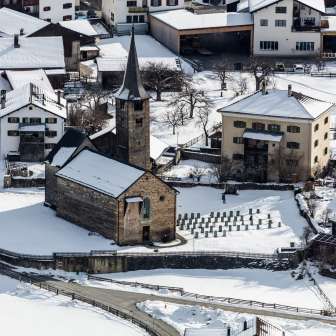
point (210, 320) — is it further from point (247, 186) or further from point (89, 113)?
point (89, 113)

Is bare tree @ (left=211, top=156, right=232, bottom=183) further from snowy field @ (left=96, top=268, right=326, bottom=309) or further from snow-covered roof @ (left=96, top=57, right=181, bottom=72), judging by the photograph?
snow-covered roof @ (left=96, top=57, right=181, bottom=72)

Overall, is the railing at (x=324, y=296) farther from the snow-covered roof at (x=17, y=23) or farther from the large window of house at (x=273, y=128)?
the snow-covered roof at (x=17, y=23)

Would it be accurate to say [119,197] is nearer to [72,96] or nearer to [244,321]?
[244,321]

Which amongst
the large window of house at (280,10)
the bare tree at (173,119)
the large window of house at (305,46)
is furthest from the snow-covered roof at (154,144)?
the large window of house at (280,10)

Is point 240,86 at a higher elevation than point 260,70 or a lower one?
lower

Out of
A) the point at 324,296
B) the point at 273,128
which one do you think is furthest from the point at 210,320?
the point at 273,128

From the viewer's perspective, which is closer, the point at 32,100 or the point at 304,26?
the point at 32,100
